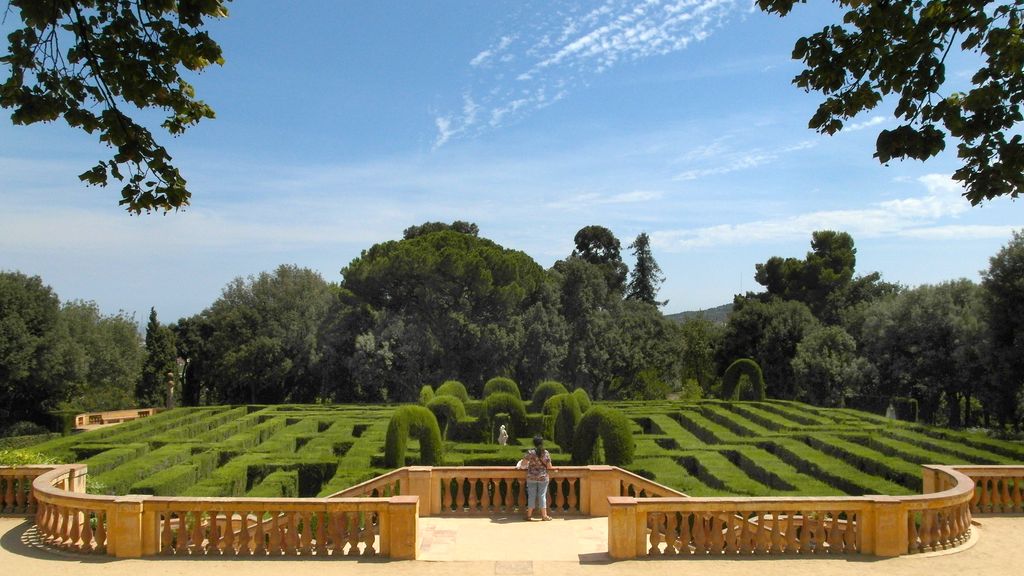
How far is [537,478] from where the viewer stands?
526 inches

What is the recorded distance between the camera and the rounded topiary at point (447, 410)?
79.7 ft

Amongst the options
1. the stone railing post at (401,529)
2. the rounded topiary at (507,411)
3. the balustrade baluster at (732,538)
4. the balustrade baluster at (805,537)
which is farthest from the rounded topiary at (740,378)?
the stone railing post at (401,529)

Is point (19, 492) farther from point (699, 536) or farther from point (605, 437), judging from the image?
point (605, 437)

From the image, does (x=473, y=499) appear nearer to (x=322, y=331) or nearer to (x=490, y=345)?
(x=490, y=345)

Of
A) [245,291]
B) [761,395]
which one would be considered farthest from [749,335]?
[245,291]

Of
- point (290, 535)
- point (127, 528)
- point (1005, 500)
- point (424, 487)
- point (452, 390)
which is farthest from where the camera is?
point (452, 390)

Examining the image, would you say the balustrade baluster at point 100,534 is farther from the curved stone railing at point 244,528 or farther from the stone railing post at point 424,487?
the stone railing post at point 424,487

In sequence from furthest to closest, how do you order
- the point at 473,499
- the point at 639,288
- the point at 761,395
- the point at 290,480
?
the point at 639,288
the point at 761,395
the point at 290,480
the point at 473,499

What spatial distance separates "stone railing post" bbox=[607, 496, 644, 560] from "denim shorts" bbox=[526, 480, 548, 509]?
3.32 meters

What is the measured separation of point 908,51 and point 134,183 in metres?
6.74

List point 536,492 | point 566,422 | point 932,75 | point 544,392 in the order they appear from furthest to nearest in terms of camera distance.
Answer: point 544,392
point 566,422
point 536,492
point 932,75

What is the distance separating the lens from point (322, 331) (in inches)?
1868

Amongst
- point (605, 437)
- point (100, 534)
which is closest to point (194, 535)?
point (100, 534)

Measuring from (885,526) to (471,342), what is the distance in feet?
111
